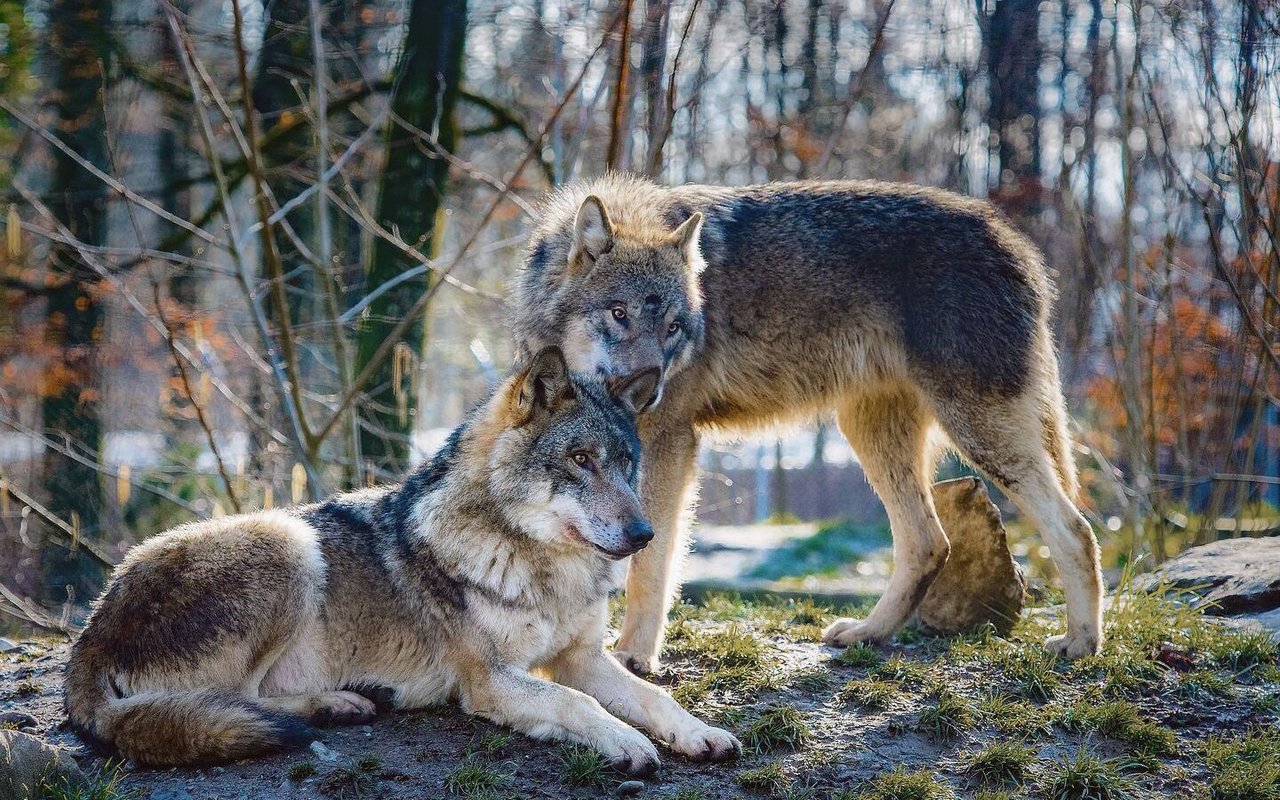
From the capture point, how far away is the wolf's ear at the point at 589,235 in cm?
529

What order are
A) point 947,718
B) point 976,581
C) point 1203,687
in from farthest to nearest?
point 976,581 < point 1203,687 < point 947,718

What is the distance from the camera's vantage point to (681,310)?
529cm

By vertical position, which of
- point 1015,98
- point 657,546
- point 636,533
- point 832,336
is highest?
point 1015,98

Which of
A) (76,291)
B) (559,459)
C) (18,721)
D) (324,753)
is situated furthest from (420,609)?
(76,291)

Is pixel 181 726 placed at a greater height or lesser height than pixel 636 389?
lesser

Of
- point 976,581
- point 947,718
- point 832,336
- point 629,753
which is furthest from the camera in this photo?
point 976,581

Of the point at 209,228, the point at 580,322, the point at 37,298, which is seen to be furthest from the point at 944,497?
the point at 209,228

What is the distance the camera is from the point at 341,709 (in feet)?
13.9

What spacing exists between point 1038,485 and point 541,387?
8.78 ft

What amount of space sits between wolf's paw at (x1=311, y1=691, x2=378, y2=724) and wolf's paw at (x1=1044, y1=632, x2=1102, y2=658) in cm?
327

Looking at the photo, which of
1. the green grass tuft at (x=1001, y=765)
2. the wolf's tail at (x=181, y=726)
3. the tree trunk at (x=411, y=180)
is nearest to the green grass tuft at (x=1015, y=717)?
the green grass tuft at (x=1001, y=765)

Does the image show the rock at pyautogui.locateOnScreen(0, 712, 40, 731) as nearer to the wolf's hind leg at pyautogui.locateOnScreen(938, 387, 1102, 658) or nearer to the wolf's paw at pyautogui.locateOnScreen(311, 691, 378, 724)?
the wolf's paw at pyautogui.locateOnScreen(311, 691, 378, 724)

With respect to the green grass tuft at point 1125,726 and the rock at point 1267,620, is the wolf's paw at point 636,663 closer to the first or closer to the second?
the green grass tuft at point 1125,726

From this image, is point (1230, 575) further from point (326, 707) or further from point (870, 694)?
point (326, 707)
